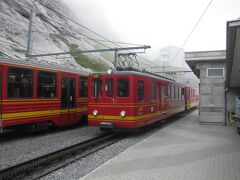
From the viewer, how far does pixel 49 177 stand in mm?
7250

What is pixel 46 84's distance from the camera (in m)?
13.1

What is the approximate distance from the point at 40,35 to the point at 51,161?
4210 centimetres

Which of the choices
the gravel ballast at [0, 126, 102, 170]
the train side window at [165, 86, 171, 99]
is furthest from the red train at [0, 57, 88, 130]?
the train side window at [165, 86, 171, 99]

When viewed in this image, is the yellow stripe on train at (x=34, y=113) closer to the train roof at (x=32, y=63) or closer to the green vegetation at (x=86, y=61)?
the train roof at (x=32, y=63)

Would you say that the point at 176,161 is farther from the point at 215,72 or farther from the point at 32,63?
the point at 215,72

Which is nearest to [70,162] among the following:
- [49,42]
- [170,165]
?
[170,165]

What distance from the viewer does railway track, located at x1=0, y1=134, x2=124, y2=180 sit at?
7.31 metres

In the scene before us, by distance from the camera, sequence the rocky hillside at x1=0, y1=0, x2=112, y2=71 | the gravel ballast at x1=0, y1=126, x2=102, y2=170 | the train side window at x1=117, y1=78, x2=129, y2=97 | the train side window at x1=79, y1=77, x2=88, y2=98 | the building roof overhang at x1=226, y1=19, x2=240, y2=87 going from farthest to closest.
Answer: the rocky hillside at x1=0, y1=0, x2=112, y2=71, the train side window at x1=79, y1=77, x2=88, y2=98, the train side window at x1=117, y1=78, x2=129, y2=97, the gravel ballast at x1=0, y1=126, x2=102, y2=170, the building roof overhang at x1=226, y1=19, x2=240, y2=87

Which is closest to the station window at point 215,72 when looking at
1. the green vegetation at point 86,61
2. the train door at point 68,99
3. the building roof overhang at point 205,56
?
the building roof overhang at point 205,56

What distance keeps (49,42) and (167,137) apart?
39666mm

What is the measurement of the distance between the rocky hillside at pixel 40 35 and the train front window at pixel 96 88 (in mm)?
15437

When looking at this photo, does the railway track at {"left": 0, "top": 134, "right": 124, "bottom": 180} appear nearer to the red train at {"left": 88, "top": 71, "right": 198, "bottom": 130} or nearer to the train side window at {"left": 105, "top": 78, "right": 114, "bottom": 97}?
the red train at {"left": 88, "top": 71, "right": 198, "bottom": 130}

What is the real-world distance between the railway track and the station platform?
4.33ft

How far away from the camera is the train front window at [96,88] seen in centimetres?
1305
